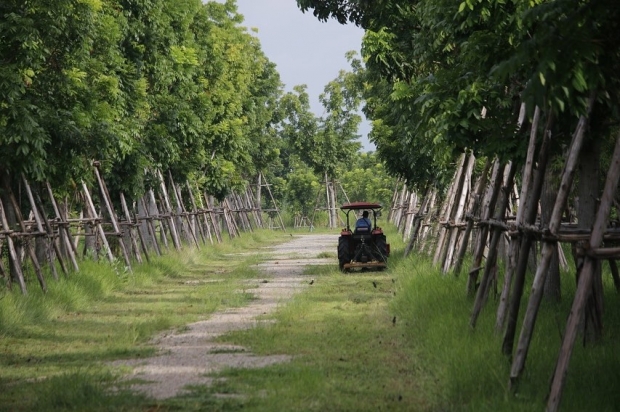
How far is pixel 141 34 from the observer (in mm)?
27734

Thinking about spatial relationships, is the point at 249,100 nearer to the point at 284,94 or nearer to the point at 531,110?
the point at 284,94

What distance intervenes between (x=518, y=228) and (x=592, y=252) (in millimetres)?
2925

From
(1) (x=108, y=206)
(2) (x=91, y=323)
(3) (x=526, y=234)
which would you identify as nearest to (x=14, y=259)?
(2) (x=91, y=323)

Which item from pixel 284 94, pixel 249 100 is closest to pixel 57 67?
pixel 249 100

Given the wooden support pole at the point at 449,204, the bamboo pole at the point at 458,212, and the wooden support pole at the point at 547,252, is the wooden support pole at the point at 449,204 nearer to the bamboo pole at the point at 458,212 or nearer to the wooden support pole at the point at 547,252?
the bamboo pole at the point at 458,212

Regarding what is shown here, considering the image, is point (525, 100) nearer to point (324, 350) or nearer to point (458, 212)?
point (324, 350)

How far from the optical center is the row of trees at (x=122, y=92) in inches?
712

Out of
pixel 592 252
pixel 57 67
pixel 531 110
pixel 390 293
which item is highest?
pixel 57 67

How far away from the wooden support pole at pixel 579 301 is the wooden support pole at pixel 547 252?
0.76m

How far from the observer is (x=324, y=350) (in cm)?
1388

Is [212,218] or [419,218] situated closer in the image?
[419,218]

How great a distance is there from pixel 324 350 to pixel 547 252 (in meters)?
4.55

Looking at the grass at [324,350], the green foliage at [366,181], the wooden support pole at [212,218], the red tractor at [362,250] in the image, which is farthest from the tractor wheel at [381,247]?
the green foliage at [366,181]

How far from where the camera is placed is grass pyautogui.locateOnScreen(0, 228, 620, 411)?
10.2 m
